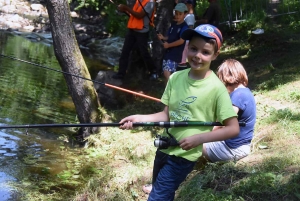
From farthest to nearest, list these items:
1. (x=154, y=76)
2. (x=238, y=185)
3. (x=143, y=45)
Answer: (x=154, y=76) → (x=143, y=45) → (x=238, y=185)

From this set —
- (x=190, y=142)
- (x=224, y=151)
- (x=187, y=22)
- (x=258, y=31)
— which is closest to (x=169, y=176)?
(x=190, y=142)

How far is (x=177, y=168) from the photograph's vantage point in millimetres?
3018

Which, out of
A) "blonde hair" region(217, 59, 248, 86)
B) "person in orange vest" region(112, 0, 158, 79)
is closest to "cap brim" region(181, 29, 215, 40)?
"blonde hair" region(217, 59, 248, 86)

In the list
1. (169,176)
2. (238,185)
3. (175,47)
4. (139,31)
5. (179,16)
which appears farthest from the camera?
(139,31)

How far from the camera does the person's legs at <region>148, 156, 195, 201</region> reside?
3.02 meters

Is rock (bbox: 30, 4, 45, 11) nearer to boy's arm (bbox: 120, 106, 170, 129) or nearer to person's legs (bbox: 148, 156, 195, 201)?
boy's arm (bbox: 120, 106, 170, 129)

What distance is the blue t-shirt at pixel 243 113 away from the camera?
436 centimetres

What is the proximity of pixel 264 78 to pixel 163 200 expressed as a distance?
518cm

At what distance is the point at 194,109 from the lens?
295 cm

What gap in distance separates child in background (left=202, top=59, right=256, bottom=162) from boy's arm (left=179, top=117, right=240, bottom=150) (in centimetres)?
151

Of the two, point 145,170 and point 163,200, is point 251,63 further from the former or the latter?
point 163,200

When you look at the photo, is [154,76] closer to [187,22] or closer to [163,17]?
[163,17]

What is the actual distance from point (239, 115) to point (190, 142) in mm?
1679

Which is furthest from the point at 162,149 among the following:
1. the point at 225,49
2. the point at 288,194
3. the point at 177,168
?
the point at 225,49
